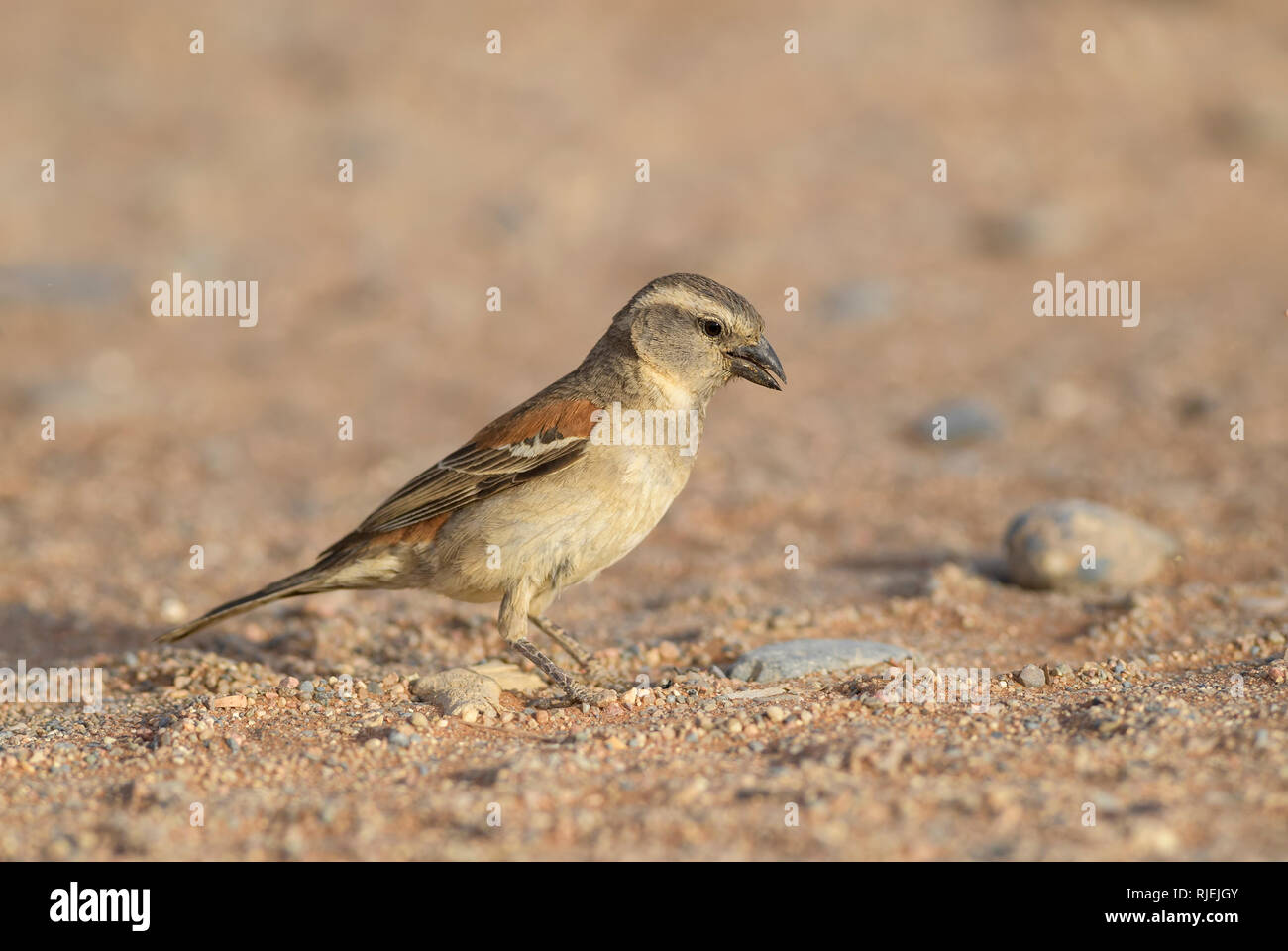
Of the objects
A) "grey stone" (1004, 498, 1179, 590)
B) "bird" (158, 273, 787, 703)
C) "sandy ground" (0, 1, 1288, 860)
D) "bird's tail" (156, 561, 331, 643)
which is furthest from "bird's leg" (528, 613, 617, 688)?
"grey stone" (1004, 498, 1179, 590)

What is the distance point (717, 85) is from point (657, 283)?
531 inches

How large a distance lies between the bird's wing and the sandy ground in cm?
84

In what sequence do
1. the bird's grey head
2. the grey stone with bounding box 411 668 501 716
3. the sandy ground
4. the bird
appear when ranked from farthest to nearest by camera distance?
the bird's grey head, the bird, the grey stone with bounding box 411 668 501 716, the sandy ground

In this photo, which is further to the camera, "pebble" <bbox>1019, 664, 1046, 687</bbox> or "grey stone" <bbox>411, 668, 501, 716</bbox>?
"pebble" <bbox>1019, 664, 1046, 687</bbox>

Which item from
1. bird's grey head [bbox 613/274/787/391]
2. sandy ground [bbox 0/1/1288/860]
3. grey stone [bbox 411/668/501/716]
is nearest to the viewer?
sandy ground [bbox 0/1/1288/860]

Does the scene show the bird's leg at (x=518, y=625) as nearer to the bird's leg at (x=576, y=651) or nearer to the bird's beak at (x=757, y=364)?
the bird's leg at (x=576, y=651)

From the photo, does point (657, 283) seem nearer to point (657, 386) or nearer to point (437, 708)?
point (657, 386)

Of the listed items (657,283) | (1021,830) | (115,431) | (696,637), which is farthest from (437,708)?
(115,431)

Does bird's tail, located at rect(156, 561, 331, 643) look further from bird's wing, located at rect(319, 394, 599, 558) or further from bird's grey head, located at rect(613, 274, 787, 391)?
bird's grey head, located at rect(613, 274, 787, 391)

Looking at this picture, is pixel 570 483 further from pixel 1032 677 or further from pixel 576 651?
pixel 1032 677

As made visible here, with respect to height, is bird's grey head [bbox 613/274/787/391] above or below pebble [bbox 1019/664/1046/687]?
above

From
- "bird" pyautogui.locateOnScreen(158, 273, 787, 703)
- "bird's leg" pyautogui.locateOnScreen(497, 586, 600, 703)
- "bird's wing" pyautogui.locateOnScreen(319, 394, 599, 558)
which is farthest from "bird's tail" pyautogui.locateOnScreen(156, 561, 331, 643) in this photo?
"bird's leg" pyautogui.locateOnScreen(497, 586, 600, 703)

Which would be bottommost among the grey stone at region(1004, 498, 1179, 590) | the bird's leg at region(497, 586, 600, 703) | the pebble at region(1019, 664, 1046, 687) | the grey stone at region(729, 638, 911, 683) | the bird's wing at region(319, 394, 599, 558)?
the pebble at region(1019, 664, 1046, 687)

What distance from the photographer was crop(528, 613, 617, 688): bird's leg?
652cm
